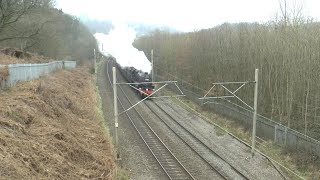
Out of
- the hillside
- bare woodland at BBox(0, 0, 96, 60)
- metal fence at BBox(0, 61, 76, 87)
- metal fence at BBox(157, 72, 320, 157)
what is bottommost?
metal fence at BBox(157, 72, 320, 157)

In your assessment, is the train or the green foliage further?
the train

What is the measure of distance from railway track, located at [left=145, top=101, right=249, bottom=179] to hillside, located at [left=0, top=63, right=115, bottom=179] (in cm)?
587

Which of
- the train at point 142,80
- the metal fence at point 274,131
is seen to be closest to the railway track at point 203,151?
the metal fence at point 274,131

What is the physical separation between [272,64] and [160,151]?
12132 millimetres

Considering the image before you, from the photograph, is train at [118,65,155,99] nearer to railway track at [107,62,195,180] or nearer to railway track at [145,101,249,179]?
railway track at [145,101,249,179]

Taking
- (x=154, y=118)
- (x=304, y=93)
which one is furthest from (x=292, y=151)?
(x=154, y=118)

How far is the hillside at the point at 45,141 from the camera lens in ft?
38.3

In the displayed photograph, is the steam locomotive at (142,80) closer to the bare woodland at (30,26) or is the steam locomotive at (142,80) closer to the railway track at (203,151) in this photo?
the railway track at (203,151)

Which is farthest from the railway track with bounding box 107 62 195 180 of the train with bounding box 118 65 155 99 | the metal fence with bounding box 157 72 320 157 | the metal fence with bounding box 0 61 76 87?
the metal fence with bounding box 0 61 76 87

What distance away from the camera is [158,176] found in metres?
18.7

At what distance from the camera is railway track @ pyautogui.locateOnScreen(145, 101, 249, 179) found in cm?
1917

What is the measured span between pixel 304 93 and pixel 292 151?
4.56m

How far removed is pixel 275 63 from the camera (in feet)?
93.0

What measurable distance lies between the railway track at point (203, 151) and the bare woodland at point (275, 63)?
Result: 6.29 meters
